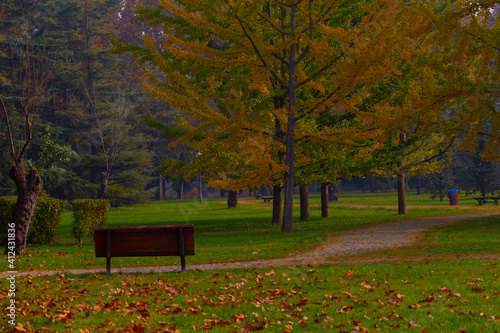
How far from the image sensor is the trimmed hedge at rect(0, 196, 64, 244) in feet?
49.1

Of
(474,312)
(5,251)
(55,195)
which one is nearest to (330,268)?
(474,312)

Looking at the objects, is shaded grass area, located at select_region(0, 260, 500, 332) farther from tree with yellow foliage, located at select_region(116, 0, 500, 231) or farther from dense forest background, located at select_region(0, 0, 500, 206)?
dense forest background, located at select_region(0, 0, 500, 206)

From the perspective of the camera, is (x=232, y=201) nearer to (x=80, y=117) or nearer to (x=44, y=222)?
(x=80, y=117)

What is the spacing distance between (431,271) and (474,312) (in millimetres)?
2689

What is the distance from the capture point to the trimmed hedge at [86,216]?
15.5 metres

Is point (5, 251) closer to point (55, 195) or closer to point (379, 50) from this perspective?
point (379, 50)

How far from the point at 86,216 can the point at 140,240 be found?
686 centimetres

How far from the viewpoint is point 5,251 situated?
13250mm

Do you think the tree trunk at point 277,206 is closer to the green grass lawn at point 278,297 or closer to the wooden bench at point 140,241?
the green grass lawn at point 278,297

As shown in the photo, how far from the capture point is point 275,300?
23.5 ft

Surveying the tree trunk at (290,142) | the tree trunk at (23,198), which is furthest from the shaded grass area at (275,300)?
the tree trunk at (290,142)

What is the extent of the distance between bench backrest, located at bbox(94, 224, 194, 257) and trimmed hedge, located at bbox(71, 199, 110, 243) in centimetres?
635

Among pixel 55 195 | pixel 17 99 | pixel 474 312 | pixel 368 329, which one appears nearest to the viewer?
pixel 368 329

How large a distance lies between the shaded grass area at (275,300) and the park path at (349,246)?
0.86 m
